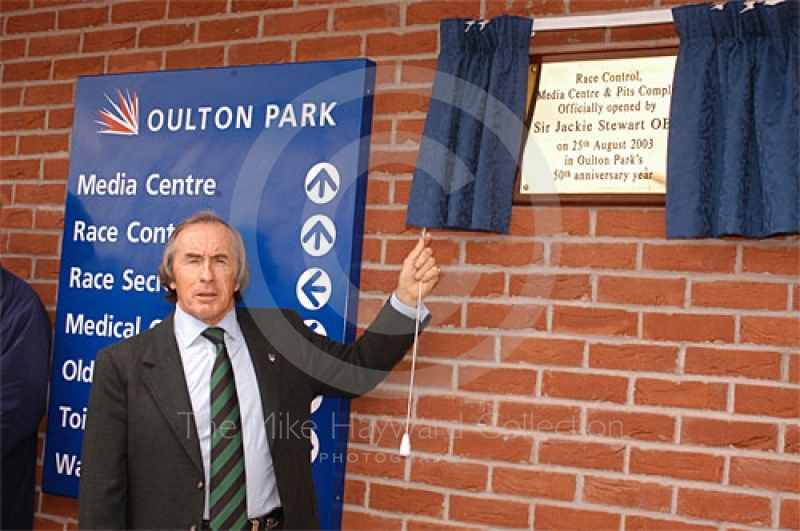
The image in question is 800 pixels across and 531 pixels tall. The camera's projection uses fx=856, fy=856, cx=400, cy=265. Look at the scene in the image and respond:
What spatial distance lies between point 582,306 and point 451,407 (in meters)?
0.48

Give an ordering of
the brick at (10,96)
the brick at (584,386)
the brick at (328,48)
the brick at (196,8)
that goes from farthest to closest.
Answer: the brick at (10,96), the brick at (196,8), the brick at (328,48), the brick at (584,386)

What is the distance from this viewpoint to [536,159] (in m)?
2.41

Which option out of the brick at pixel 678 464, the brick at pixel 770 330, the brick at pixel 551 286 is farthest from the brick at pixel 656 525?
the brick at pixel 551 286

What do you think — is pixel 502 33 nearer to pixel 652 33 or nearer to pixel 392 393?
pixel 652 33

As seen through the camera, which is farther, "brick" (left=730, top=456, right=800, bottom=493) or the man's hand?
the man's hand

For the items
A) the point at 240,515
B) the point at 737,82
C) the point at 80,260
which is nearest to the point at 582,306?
the point at 737,82

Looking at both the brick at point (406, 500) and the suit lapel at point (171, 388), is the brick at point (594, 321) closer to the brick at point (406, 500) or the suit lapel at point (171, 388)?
the brick at point (406, 500)

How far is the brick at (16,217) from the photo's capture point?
319 centimetres

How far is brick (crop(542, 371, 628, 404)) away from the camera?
2.30m

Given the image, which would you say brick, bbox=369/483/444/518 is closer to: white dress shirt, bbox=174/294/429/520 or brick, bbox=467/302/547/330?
white dress shirt, bbox=174/294/429/520

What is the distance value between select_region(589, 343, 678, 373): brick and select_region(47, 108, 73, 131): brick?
206cm

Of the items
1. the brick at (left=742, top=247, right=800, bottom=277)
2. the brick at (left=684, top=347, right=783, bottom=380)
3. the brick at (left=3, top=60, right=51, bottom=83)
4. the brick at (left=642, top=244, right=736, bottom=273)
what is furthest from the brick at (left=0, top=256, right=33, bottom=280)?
the brick at (left=742, top=247, right=800, bottom=277)

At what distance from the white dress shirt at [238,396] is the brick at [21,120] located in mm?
1296

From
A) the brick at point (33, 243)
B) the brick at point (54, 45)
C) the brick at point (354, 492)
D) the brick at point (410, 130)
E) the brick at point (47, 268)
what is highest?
the brick at point (54, 45)
